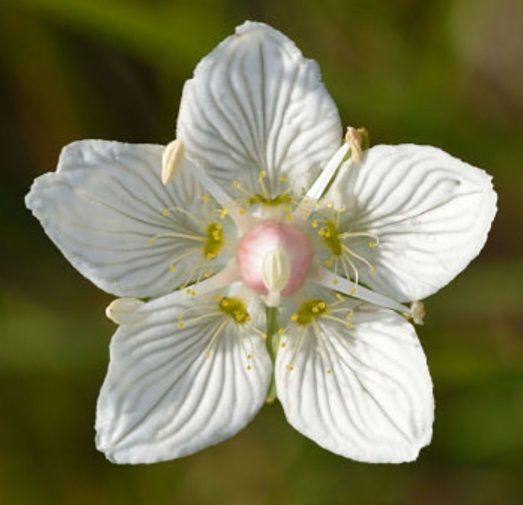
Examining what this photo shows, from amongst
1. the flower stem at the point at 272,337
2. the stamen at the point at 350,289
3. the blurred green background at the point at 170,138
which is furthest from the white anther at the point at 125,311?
the blurred green background at the point at 170,138

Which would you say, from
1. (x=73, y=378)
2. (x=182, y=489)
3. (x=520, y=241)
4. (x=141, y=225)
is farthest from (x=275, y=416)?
(x=141, y=225)

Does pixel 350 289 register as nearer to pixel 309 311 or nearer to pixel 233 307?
pixel 309 311

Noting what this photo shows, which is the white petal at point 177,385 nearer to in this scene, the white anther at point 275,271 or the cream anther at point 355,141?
the white anther at point 275,271

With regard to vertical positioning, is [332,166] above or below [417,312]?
above

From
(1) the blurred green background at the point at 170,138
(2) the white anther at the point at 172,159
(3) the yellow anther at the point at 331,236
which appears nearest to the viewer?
(2) the white anther at the point at 172,159

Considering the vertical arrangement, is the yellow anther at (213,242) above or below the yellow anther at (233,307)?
above

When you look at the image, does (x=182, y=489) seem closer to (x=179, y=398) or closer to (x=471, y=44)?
(x=179, y=398)

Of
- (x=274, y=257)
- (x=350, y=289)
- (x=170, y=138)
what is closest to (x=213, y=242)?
(x=274, y=257)
